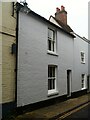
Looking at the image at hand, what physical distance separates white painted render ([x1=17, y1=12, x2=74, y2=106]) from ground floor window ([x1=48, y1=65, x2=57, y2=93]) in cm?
34

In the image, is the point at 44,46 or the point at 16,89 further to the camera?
the point at 44,46

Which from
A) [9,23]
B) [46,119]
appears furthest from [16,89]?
[9,23]

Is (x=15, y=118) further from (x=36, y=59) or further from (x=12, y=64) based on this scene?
(x=36, y=59)

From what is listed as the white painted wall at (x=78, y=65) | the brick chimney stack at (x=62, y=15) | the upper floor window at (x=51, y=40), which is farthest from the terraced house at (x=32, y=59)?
the brick chimney stack at (x=62, y=15)

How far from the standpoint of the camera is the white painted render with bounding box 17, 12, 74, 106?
11.0 meters

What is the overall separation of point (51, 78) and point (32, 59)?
309 centimetres

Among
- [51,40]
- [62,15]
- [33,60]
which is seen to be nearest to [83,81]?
[62,15]

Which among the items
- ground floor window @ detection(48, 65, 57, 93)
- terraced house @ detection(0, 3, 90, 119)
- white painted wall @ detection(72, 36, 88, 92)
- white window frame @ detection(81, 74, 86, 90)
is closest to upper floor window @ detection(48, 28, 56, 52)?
terraced house @ detection(0, 3, 90, 119)

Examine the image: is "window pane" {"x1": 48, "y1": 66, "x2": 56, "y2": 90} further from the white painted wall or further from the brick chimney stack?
the brick chimney stack

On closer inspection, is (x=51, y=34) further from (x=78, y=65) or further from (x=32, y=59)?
(x=78, y=65)

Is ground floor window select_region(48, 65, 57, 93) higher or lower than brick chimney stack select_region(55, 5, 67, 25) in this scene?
lower

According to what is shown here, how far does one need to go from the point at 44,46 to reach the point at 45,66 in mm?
1207

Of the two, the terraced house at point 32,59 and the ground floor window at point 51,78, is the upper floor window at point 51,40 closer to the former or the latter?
the terraced house at point 32,59

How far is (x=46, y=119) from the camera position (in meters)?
9.97
